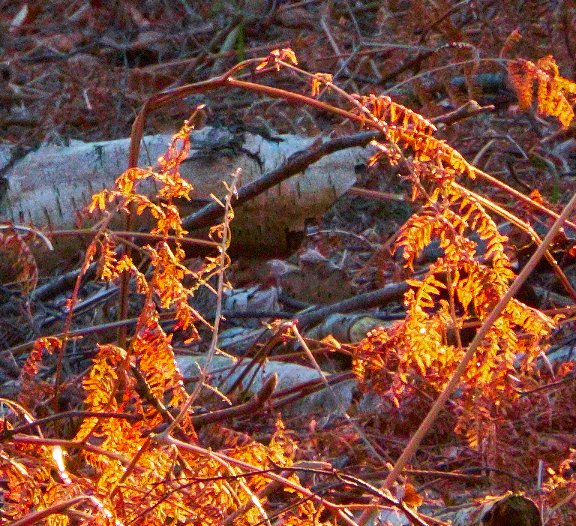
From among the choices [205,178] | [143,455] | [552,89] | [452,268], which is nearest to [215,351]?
[143,455]

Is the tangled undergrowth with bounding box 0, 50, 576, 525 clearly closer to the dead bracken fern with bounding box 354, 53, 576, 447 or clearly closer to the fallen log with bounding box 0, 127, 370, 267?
the dead bracken fern with bounding box 354, 53, 576, 447

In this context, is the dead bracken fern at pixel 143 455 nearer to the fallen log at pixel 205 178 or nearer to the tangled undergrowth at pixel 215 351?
the tangled undergrowth at pixel 215 351

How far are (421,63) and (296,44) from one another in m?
1.05

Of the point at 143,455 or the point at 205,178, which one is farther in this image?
the point at 205,178

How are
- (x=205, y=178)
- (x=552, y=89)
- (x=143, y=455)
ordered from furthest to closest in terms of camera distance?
(x=205, y=178)
(x=552, y=89)
(x=143, y=455)

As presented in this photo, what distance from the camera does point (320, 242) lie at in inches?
204

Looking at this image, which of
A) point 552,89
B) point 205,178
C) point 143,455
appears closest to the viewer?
point 143,455

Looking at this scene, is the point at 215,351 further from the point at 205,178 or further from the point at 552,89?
the point at 205,178

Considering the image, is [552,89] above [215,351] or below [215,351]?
above

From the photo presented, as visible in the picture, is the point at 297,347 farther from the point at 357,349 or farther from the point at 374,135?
the point at 357,349

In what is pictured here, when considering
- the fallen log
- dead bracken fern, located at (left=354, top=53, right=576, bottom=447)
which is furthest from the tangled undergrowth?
the fallen log

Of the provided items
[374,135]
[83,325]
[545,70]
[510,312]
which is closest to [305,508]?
[510,312]

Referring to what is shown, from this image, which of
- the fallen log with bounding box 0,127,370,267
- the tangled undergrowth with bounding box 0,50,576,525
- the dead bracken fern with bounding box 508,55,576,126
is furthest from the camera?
the fallen log with bounding box 0,127,370,267

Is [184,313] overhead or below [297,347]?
overhead
